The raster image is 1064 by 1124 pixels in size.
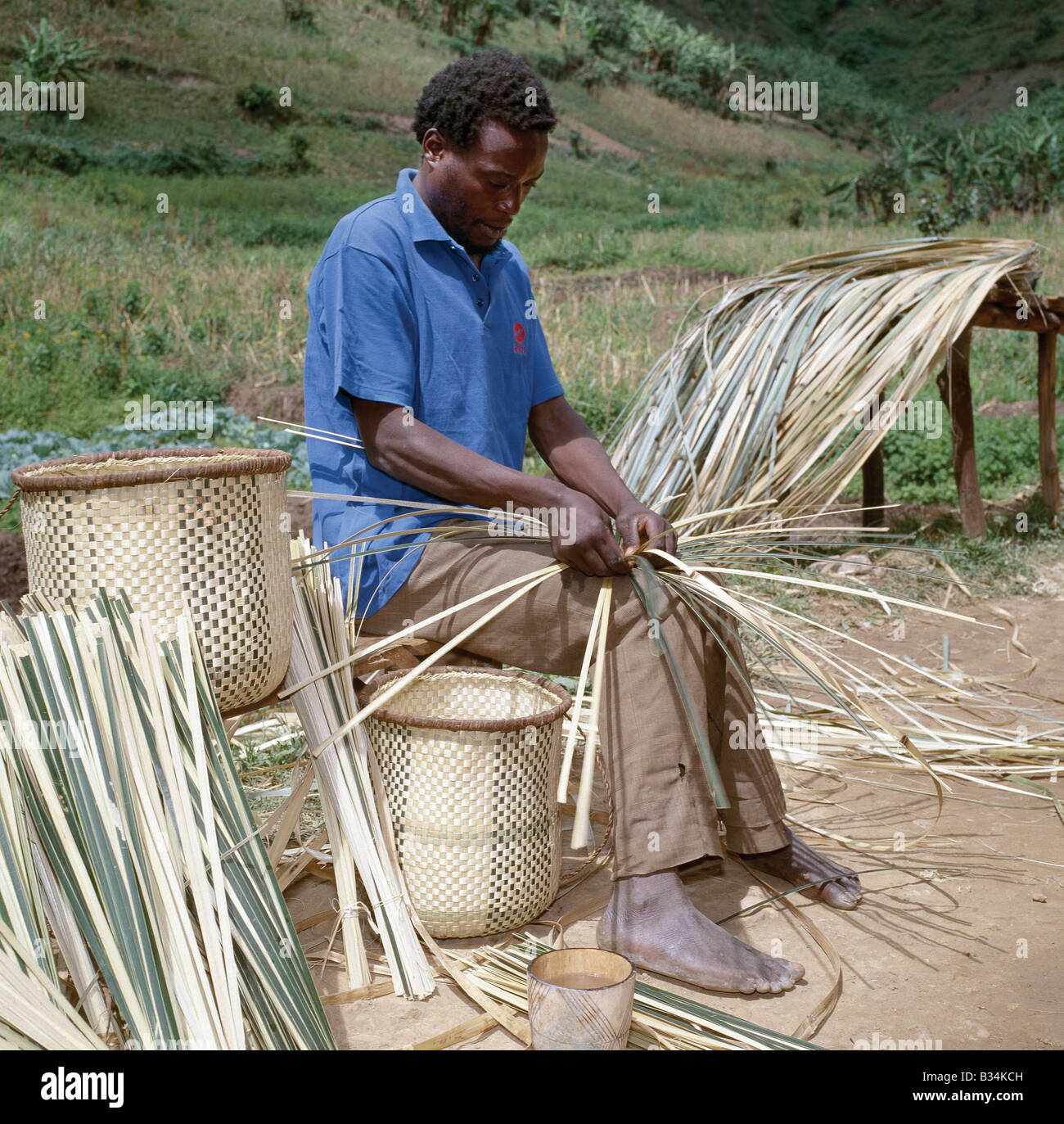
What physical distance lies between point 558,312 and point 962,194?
814 cm

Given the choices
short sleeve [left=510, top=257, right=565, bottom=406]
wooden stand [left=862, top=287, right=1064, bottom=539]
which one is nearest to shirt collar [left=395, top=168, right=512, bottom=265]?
short sleeve [left=510, top=257, right=565, bottom=406]

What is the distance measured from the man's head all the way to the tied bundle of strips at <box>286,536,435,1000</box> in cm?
77

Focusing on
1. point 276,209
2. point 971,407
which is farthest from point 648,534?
point 276,209

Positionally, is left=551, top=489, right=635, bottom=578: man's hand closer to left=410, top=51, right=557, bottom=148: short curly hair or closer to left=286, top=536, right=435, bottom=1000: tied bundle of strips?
left=286, top=536, right=435, bottom=1000: tied bundle of strips

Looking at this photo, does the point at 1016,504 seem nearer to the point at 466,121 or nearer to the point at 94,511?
the point at 466,121

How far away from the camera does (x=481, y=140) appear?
206 cm

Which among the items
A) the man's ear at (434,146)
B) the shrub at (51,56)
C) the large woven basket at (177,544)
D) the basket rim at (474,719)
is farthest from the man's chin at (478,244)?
the shrub at (51,56)

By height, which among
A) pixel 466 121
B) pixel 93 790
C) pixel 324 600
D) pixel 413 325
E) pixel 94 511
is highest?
pixel 466 121

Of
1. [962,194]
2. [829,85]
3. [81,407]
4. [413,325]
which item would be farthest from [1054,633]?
[829,85]

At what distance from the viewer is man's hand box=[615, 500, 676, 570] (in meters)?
2.04

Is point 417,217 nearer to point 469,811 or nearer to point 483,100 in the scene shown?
point 483,100

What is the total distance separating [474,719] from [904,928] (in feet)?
2.85

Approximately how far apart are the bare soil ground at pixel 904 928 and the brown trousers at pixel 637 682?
204mm

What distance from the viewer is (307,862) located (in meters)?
2.14
